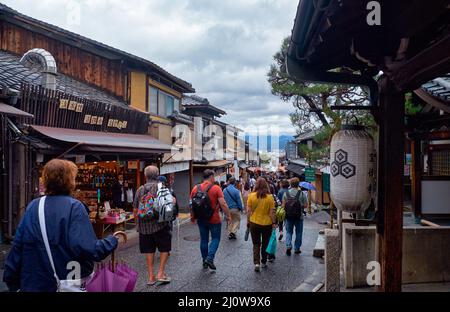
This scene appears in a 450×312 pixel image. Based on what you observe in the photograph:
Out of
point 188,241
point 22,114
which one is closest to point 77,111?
point 22,114

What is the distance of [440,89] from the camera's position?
571 centimetres

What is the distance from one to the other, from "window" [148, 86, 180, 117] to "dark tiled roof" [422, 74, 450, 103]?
43.0 feet

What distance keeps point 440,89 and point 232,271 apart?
5266 millimetres

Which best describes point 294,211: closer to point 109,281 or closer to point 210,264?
point 210,264

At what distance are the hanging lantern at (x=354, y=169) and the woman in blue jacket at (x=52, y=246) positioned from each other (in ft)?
9.69

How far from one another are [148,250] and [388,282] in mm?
4003

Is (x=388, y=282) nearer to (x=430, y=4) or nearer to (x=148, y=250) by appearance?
(x=430, y=4)

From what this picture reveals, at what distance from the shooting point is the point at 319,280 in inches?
254

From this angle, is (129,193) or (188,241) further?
(129,193)

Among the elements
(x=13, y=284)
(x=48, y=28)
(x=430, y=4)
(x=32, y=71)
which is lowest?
(x=13, y=284)

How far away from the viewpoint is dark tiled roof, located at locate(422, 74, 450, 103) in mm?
5362

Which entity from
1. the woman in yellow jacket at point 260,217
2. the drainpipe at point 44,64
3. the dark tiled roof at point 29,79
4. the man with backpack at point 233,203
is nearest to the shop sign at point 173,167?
the dark tiled roof at point 29,79

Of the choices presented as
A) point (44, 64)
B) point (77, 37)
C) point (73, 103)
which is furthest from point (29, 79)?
point (77, 37)

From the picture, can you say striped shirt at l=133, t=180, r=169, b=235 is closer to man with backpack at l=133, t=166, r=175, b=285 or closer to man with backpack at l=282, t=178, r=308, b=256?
man with backpack at l=133, t=166, r=175, b=285
